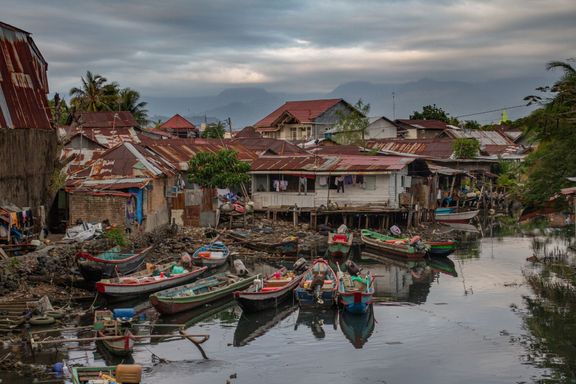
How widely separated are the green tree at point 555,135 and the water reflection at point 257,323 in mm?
14591

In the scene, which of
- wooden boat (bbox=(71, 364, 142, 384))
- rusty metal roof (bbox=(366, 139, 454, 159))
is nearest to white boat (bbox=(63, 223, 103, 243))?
wooden boat (bbox=(71, 364, 142, 384))

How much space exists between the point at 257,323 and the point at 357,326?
3032 millimetres

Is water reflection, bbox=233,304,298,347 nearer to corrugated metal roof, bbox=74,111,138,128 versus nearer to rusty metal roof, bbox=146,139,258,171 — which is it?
rusty metal roof, bbox=146,139,258,171

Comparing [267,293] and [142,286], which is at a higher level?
[142,286]

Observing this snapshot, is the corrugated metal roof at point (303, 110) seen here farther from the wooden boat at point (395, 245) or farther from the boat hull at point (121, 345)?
the boat hull at point (121, 345)

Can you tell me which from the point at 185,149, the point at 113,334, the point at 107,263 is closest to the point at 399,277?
the point at 107,263

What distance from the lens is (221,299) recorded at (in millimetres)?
25094

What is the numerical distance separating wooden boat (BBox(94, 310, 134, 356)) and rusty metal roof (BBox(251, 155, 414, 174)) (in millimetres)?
22791

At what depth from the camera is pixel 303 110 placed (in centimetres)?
6906

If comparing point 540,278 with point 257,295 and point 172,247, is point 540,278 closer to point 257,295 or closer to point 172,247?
point 257,295

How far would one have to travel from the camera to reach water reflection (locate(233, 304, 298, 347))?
70.0ft

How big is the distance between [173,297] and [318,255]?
1318 cm

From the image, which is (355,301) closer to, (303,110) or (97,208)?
(97,208)

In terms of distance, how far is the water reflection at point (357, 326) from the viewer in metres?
21.2
